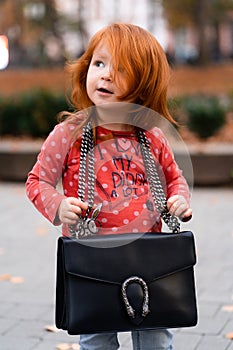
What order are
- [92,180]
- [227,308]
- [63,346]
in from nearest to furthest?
[92,180] → [63,346] → [227,308]

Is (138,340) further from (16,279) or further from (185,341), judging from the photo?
(16,279)

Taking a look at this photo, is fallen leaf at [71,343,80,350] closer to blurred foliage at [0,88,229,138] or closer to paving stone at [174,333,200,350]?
paving stone at [174,333,200,350]

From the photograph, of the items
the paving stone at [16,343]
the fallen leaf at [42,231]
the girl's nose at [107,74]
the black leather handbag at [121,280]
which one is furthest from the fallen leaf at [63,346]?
the fallen leaf at [42,231]

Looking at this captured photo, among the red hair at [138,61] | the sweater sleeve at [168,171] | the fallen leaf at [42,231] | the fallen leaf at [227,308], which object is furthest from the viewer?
the fallen leaf at [42,231]

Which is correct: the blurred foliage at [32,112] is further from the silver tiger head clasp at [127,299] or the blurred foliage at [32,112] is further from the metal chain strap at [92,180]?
the silver tiger head clasp at [127,299]

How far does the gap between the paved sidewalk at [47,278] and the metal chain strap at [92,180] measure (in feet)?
4.11

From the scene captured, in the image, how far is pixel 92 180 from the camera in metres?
2.34

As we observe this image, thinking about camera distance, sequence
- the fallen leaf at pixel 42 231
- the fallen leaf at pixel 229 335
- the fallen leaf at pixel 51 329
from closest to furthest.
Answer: the fallen leaf at pixel 229 335
the fallen leaf at pixel 51 329
the fallen leaf at pixel 42 231

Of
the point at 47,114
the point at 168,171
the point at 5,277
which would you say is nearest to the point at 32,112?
the point at 47,114

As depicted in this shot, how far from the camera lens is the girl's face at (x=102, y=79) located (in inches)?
93.2

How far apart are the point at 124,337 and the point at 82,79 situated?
5.14ft

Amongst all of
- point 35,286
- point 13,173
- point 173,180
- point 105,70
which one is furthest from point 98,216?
point 13,173

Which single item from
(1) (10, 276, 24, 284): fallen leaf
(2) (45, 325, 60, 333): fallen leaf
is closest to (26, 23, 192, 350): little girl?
(2) (45, 325, 60, 333): fallen leaf

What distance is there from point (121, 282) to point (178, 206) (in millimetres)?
317
